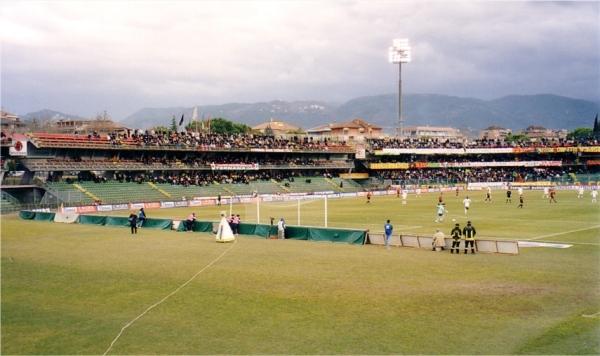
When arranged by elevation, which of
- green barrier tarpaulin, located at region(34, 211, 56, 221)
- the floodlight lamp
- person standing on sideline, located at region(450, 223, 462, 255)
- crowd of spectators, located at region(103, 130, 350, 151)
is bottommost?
green barrier tarpaulin, located at region(34, 211, 56, 221)

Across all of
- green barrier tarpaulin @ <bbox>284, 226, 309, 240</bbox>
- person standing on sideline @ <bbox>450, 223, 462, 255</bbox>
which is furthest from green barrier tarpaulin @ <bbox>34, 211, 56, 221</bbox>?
person standing on sideline @ <bbox>450, 223, 462, 255</bbox>

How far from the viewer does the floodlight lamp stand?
381 feet

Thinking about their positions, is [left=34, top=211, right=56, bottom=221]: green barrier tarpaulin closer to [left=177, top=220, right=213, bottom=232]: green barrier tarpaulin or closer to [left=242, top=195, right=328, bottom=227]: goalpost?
[left=177, top=220, right=213, bottom=232]: green barrier tarpaulin

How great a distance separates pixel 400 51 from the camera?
381 feet

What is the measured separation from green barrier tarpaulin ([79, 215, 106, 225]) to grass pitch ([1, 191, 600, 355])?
1251cm

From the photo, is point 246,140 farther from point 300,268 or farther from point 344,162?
point 300,268

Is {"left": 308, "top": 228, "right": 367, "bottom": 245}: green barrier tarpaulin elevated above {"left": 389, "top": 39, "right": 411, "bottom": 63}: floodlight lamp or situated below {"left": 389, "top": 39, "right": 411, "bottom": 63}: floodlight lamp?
below

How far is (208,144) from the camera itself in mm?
90062

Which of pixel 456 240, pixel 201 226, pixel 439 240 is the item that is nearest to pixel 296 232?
pixel 201 226

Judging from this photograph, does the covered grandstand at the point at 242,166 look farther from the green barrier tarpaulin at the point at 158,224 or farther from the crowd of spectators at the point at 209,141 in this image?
the green barrier tarpaulin at the point at 158,224

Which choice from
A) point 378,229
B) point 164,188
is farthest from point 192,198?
point 378,229

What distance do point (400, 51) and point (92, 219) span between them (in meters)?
85.9

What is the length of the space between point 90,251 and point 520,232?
88.6 feet

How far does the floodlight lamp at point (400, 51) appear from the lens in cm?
11600
